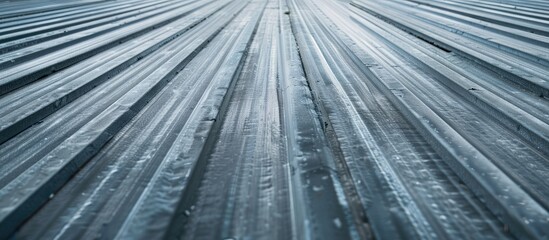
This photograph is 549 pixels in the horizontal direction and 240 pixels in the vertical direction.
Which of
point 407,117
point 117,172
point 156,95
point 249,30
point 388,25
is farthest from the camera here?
point 388,25

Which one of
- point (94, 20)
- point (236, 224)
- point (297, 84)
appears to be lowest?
point (236, 224)

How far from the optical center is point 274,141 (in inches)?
50.1

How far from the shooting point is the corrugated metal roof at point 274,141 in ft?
2.86

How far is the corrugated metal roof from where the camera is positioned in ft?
2.86

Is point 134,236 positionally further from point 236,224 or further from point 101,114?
point 101,114

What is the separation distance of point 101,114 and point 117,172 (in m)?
0.52

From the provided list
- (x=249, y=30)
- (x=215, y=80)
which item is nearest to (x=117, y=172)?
(x=215, y=80)

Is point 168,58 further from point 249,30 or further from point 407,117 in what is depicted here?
point 407,117

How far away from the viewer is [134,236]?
815 millimetres

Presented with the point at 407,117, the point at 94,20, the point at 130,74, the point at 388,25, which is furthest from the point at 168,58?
the point at 388,25

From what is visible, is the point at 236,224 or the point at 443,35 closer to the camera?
the point at 236,224

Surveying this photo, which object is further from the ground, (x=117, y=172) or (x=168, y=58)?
(x=168, y=58)

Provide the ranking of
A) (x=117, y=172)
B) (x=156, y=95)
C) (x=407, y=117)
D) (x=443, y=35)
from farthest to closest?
(x=443, y=35), (x=156, y=95), (x=407, y=117), (x=117, y=172)

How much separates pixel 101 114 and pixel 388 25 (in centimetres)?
340
